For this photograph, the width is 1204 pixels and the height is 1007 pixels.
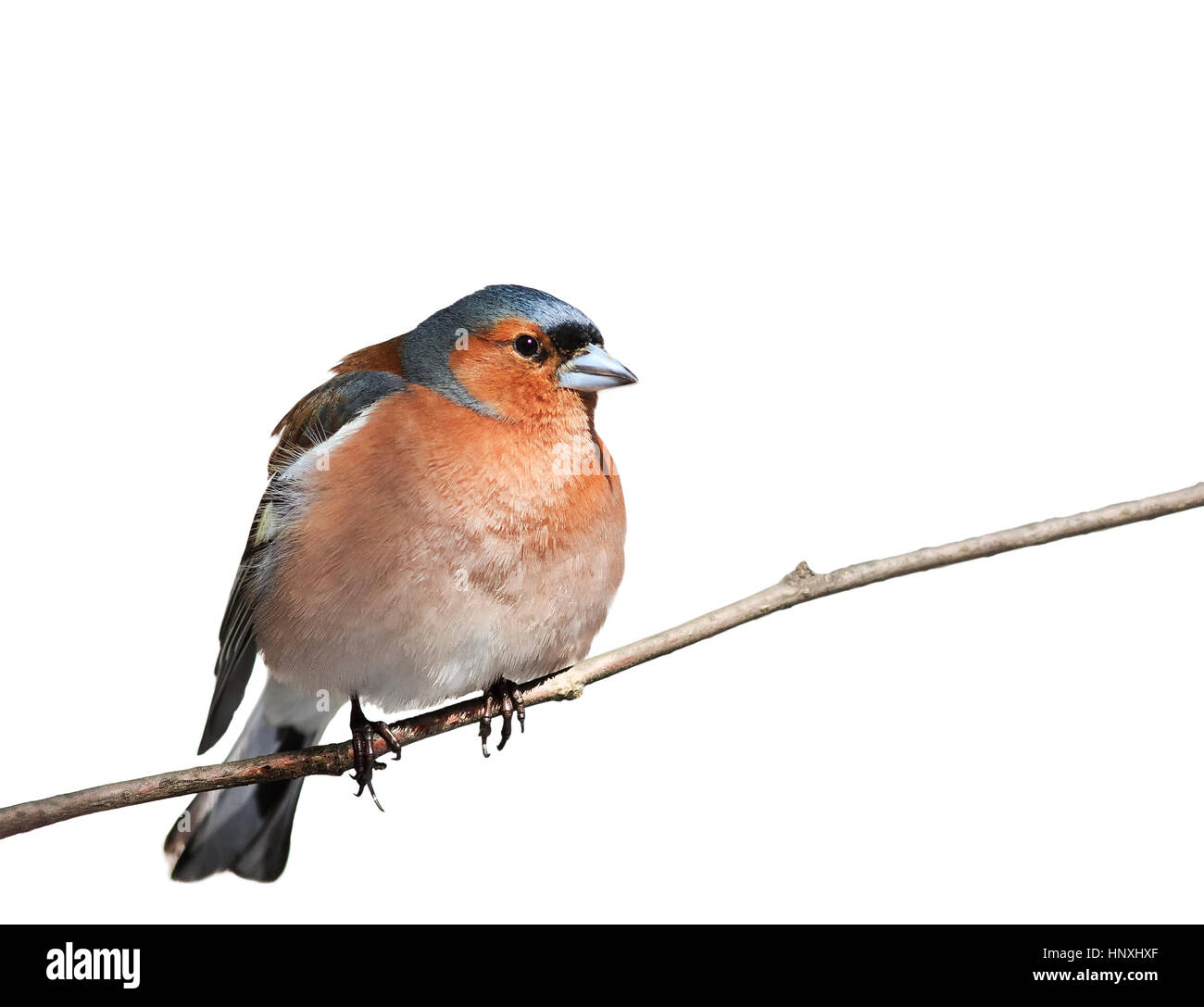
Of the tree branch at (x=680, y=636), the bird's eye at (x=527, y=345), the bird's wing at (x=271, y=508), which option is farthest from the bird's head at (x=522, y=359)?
the tree branch at (x=680, y=636)

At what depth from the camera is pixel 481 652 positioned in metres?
4.14

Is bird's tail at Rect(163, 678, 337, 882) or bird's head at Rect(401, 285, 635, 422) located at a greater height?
bird's head at Rect(401, 285, 635, 422)

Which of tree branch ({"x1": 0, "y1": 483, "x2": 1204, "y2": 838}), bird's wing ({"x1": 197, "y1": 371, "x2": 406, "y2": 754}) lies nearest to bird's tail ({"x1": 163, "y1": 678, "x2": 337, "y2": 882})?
bird's wing ({"x1": 197, "y1": 371, "x2": 406, "y2": 754})

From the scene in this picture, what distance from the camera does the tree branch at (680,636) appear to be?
12.7 ft

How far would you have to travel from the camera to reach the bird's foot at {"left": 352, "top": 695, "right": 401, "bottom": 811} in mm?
4230

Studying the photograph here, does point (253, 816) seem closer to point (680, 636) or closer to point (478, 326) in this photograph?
point (680, 636)

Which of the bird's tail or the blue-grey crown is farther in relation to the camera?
the bird's tail

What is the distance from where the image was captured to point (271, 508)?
4551 millimetres

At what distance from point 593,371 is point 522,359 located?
0.89 ft

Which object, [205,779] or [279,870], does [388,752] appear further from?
[279,870]

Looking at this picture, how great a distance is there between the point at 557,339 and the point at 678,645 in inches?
47.5

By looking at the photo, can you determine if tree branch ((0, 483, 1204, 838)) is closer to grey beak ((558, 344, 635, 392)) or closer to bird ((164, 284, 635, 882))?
bird ((164, 284, 635, 882))

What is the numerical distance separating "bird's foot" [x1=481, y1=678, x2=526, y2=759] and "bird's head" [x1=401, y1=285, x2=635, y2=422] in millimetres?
970

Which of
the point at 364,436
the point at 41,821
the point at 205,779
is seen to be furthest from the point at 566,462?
the point at 41,821
